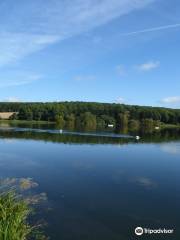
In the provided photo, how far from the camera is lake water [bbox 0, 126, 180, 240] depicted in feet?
62.9

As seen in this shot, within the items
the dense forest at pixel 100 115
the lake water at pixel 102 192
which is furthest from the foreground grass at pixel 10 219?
the dense forest at pixel 100 115

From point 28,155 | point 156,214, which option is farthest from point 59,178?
point 28,155

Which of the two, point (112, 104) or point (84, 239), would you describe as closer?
point (84, 239)

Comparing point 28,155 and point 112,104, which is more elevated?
point 112,104

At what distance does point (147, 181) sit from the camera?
31344 millimetres

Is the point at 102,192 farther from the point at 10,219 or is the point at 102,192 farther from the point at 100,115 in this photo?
the point at 100,115

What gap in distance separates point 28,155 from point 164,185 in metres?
20.5

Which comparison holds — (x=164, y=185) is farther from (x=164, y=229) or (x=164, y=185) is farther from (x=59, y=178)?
(x=164, y=229)

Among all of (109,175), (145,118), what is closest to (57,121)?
(145,118)

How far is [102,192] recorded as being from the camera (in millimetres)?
26562

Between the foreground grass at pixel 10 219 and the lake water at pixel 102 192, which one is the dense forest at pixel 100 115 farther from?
the foreground grass at pixel 10 219

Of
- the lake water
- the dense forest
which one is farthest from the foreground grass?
the dense forest

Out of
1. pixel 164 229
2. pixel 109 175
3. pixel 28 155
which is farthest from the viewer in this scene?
pixel 28 155

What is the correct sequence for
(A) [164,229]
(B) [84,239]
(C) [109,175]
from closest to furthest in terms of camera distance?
(B) [84,239], (A) [164,229], (C) [109,175]
